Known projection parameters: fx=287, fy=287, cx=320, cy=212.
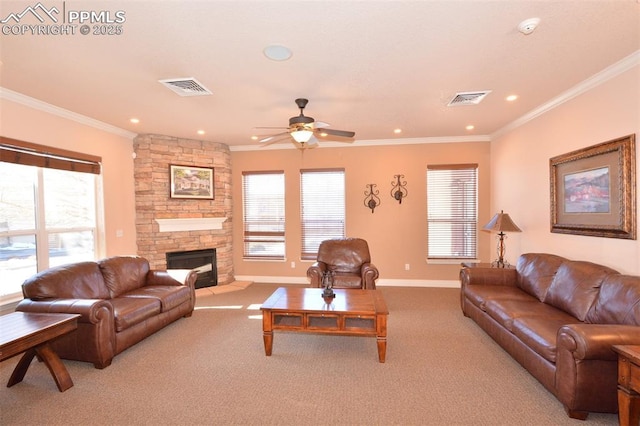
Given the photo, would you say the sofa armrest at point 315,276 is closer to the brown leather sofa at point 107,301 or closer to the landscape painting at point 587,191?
the brown leather sofa at point 107,301

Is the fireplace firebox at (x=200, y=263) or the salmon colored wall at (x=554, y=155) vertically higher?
the salmon colored wall at (x=554, y=155)

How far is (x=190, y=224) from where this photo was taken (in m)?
5.54

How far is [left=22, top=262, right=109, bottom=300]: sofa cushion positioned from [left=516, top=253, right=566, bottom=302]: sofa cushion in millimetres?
5137

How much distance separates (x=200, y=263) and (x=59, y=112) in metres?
3.21

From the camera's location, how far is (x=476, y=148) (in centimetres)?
556

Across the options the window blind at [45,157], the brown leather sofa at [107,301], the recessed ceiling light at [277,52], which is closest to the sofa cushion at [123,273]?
the brown leather sofa at [107,301]

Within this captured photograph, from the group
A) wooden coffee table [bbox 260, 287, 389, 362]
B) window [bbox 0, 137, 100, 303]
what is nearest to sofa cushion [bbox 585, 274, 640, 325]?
wooden coffee table [bbox 260, 287, 389, 362]

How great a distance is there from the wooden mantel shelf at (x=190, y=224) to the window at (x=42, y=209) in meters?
1.02

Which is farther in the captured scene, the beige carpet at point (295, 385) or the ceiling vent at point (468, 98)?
the ceiling vent at point (468, 98)

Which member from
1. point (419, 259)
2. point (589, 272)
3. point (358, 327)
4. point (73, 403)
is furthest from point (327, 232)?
point (73, 403)

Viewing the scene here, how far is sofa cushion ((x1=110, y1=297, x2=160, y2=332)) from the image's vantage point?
295 cm

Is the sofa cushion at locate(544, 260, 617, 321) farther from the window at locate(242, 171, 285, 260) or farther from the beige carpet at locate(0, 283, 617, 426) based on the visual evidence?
the window at locate(242, 171, 285, 260)

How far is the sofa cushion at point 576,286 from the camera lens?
2678 mm

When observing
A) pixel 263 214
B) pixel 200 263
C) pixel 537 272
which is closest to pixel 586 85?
pixel 537 272
